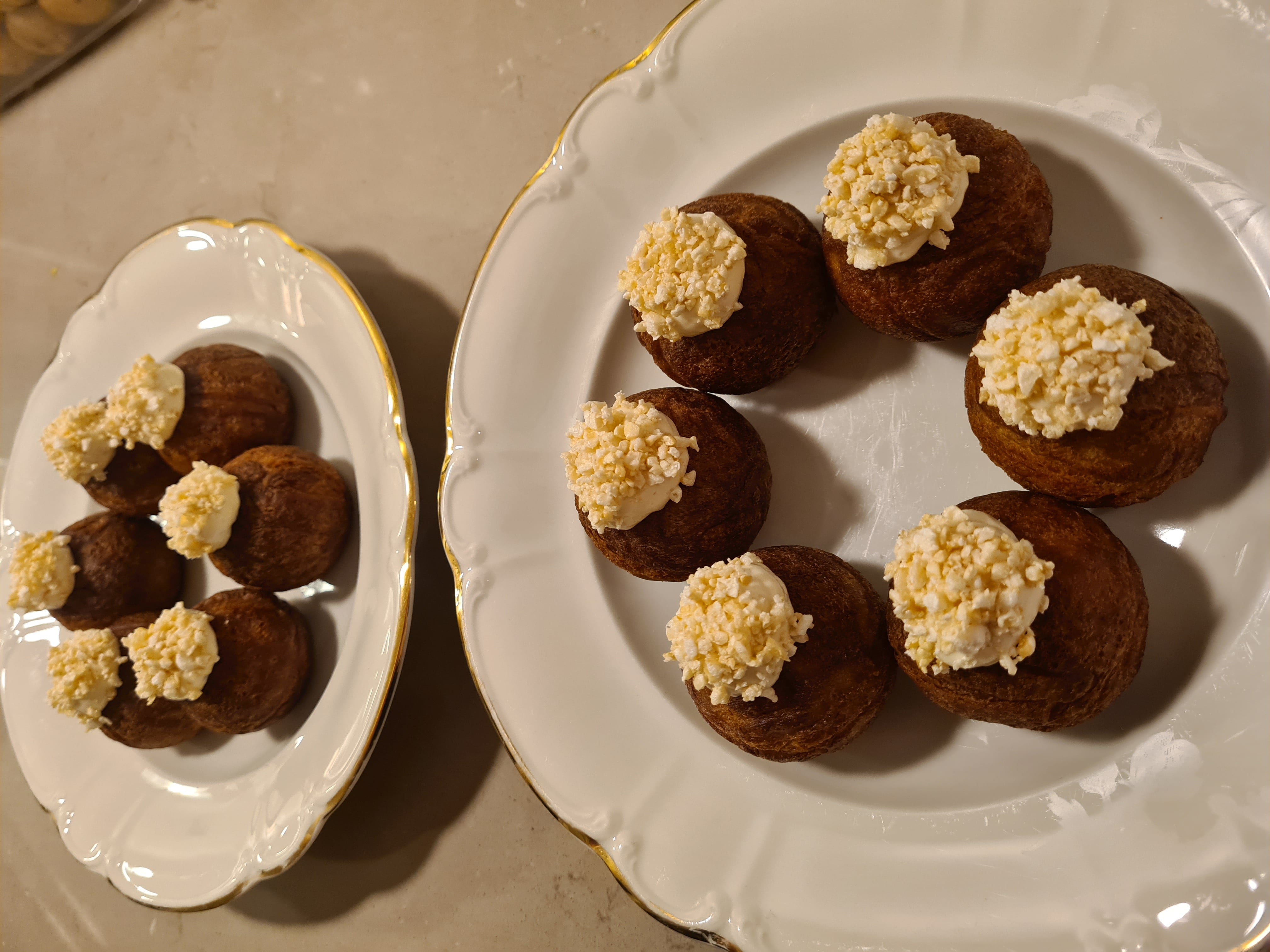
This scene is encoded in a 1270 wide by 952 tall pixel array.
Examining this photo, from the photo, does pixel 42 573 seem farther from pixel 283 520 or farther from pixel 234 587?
pixel 283 520

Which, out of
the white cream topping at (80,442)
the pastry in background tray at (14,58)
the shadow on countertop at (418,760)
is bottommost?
the shadow on countertop at (418,760)

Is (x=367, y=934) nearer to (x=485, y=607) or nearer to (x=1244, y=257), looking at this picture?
(x=485, y=607)

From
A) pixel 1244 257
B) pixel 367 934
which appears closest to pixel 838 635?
pixel 1244 257

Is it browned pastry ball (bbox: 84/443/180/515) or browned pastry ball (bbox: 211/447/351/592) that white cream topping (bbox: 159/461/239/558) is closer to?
browned pastry ball (bbox: 211/447/351/592)

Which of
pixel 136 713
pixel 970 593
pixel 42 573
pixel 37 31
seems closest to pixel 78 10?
pixel 37 31

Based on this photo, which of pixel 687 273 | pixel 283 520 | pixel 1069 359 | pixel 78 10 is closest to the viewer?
pixel 1069 359

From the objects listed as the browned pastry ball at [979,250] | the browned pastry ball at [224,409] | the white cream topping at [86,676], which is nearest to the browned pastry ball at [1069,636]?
the browned pastry ball at [979,250]

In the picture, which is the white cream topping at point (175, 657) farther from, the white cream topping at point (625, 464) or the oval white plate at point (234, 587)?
the white cream topping at point (625, 464)
